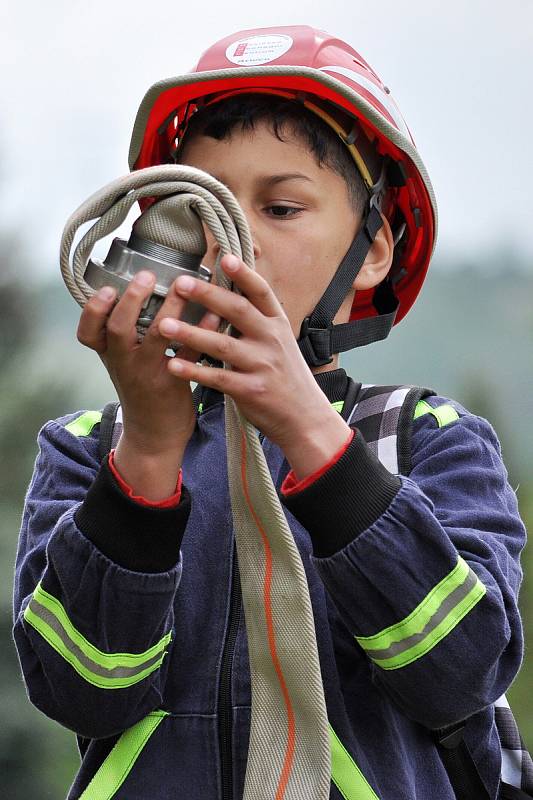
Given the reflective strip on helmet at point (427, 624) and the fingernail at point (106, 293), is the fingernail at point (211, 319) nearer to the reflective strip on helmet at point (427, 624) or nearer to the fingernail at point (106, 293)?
the fingernail at point (106, 293)

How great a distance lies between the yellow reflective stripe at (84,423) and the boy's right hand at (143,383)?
369 mm

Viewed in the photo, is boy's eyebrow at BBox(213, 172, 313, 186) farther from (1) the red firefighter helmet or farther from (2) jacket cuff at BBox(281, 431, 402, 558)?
(2) jacket cuff at BBox(281, 431, 402, 558)

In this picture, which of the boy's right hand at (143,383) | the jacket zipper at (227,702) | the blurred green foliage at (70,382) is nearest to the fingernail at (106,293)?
the boy's right hand at (143,383)

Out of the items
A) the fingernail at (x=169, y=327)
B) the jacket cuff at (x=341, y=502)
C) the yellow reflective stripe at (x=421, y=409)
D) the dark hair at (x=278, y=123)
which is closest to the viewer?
the fingernail at (x=169, y=327)

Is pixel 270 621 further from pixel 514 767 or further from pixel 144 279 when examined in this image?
pixel 514 767

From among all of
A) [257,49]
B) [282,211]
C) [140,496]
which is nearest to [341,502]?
[140,496]

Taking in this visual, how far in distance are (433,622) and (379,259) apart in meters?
0.86

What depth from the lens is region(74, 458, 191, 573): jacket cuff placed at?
144 centimetres

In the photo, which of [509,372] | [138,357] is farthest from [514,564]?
[509,372]

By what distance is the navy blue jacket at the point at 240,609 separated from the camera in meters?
1.40

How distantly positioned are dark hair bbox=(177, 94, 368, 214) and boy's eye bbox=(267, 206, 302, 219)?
0.39ft

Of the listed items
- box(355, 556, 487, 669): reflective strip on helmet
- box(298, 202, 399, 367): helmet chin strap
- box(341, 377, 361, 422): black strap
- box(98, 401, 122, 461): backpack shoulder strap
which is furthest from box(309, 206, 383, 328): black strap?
box(355, 556, 487, 669): reflective strip on helmet

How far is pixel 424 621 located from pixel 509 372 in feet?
11.1

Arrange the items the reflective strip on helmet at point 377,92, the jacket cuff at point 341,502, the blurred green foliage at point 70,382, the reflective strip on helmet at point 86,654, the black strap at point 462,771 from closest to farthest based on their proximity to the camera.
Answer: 1. the jacket cuff at point 341,502
2. the reflective strip on helmet at point 86,654
3. the black strap at point 462,771
4. the reflective strip on helmet at point 377,92
5. the blurred green foliage at point 70,382
